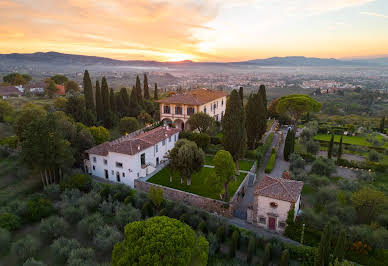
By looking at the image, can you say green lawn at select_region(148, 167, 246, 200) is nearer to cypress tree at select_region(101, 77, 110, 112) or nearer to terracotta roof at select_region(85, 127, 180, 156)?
terracotta roof at select_region(85, 127, 180, 156)

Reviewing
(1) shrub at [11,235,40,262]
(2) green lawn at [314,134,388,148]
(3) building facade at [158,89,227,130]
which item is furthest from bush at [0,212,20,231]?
(2) green lawn at [314,134,388,148]

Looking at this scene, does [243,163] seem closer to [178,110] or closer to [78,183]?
[178,110]

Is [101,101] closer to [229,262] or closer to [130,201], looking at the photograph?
[130,201]

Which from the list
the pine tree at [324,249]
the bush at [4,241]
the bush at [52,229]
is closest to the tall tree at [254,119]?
the pine tree at [324,249]

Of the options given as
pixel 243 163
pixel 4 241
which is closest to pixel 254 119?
pixel 243 163

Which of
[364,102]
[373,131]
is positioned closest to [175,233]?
[373,131]
